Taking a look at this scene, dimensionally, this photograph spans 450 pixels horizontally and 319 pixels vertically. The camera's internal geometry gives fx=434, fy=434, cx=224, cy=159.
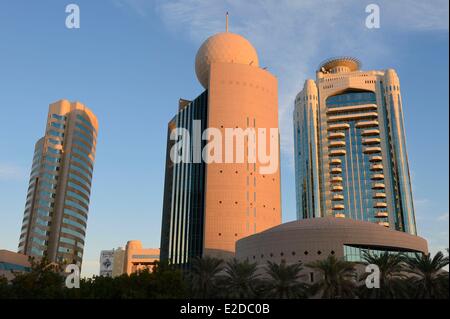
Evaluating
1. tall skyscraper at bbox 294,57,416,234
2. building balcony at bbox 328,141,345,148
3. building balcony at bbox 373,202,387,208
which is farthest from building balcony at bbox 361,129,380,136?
building balcony at bbox 373,202,387,208

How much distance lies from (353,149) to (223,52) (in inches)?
2552

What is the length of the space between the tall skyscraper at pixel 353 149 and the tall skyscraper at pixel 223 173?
44859mm

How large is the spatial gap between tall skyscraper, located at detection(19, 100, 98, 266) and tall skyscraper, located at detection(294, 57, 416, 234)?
79.1 metres

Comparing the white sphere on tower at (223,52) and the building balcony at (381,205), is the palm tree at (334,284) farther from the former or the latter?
the building balcony at (381,205)

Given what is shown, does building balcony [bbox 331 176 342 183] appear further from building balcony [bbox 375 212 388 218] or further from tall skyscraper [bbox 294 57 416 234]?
building balcony [bbox 375 212 388 218]

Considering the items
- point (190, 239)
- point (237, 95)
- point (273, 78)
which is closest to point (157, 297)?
point (190, 239)

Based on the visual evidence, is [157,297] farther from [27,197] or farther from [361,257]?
[27,197]

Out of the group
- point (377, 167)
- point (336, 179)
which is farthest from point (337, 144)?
point (377, 167)

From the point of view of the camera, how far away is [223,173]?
108 m

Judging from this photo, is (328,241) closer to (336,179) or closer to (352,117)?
(336,179)

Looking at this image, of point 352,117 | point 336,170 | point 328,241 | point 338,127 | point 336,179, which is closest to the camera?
point 328,241

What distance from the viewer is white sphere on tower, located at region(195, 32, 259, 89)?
123m

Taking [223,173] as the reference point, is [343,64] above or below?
above

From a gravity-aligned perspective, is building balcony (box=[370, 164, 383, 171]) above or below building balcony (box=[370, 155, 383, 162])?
below
